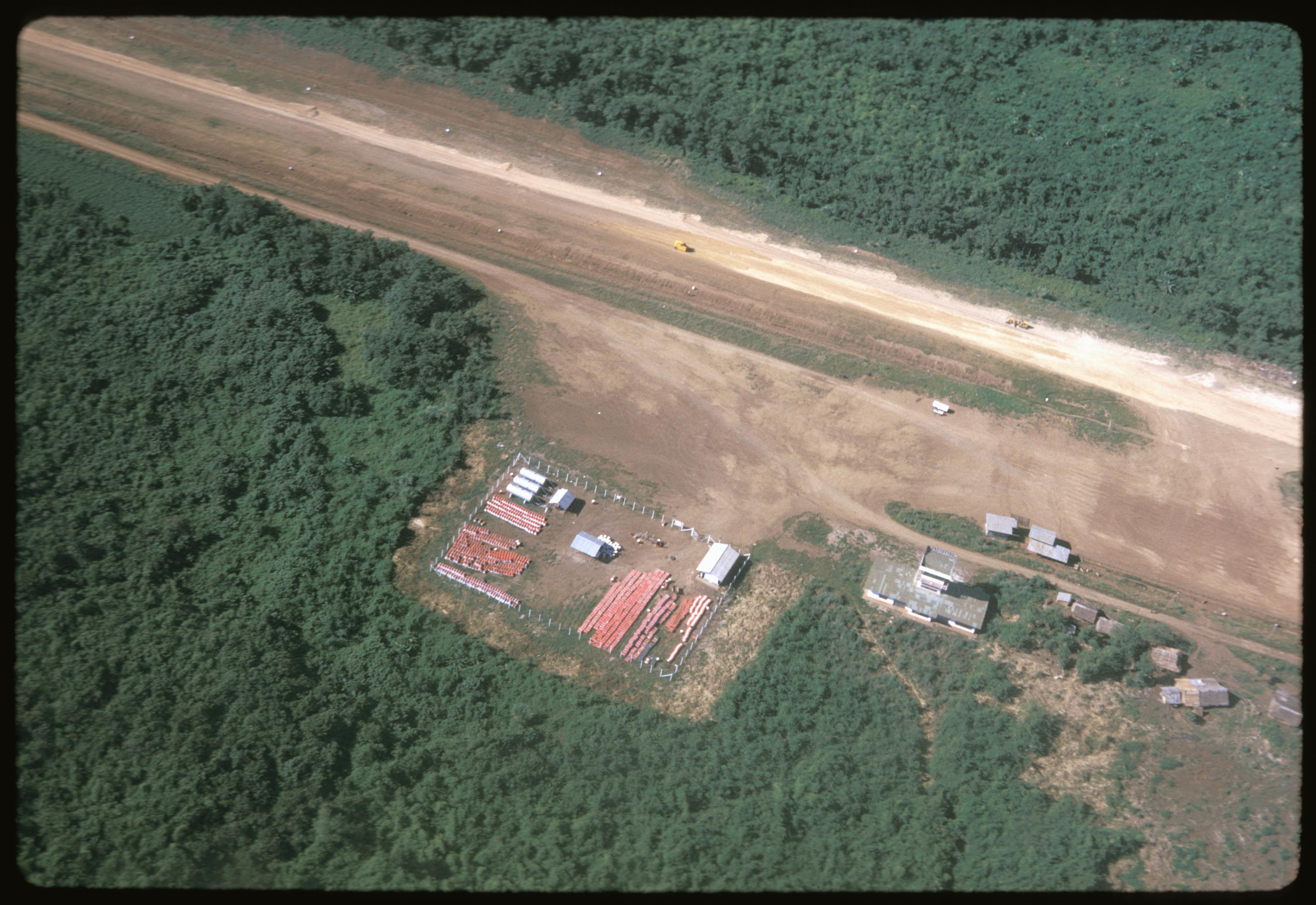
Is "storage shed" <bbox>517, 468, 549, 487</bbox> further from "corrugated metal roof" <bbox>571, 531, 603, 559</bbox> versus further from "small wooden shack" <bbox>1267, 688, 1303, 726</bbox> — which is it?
"small wooden shack" <bbox>1267, 688, 1303, 726</bbox>

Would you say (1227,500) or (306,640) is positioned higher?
(1227,500)

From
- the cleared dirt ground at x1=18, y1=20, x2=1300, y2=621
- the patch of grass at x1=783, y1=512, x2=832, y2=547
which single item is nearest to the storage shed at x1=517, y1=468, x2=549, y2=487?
the cleared dirt ground at x1=18, y1=20, x2=1300, y2=621

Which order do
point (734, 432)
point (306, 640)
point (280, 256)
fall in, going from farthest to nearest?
point (280, 256) → point (734, 432) → point (306, 640)

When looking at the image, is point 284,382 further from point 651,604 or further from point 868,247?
point 868,247

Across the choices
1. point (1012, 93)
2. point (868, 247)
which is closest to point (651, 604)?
point (868, 247)

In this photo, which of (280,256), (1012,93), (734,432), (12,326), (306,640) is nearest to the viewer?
(306,640)

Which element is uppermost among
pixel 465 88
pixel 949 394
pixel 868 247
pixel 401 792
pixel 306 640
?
pixel 465 88
